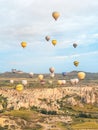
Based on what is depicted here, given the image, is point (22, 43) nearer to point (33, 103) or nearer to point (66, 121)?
point (66, 121)

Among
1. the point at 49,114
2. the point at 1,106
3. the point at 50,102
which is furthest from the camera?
the point at 50,102

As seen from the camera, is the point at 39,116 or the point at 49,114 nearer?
the point at 39,116

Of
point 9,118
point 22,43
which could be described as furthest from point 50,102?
point 22,43

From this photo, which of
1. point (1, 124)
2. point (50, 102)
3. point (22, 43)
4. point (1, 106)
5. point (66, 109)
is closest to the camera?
point (22, 43)

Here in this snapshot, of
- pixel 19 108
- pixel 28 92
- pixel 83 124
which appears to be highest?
pixel 28 92

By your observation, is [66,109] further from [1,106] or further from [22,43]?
[22,43]

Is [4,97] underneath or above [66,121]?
above

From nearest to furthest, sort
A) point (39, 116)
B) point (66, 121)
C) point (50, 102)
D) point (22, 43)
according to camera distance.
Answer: point (22, 43) < point (66, 121) < point (39, 116) < point (50, 102)

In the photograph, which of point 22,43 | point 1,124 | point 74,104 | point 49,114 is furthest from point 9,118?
point 74,104

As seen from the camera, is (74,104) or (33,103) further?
(74,104)
